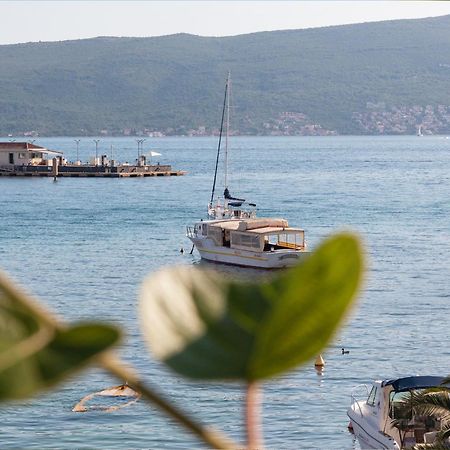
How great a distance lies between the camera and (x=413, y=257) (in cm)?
3969

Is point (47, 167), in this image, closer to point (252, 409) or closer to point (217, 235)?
point (217, 235)

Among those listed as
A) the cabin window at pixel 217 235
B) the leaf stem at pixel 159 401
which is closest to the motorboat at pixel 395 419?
the leaf stem at pixel 159 401

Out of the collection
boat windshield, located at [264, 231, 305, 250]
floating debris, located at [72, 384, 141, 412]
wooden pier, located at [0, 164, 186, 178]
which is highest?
boat windshield, located at [264, 231, 305, 250]

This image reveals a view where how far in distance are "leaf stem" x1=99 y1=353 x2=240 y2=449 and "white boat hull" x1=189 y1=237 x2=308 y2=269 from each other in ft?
93.3

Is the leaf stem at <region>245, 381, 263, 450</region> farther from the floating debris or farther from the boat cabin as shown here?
the boat cabin

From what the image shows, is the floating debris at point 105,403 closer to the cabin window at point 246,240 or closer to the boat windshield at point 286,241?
the cabin window at point 246,240

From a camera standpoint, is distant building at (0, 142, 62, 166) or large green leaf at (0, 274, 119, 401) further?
distant building at (0, 142, 62, 166)

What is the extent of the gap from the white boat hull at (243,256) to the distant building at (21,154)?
40.1 metres

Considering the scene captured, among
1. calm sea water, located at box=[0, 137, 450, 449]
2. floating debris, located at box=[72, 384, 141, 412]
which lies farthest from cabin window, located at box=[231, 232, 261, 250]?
floating debris, located at box=[72, 384, 141, 412]

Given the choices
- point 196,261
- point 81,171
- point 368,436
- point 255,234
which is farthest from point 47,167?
point 368,436

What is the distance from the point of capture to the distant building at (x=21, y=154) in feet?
240

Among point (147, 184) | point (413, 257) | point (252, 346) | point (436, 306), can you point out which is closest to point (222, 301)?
point (252, 346)

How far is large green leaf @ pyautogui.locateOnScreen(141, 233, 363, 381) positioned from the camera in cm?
29

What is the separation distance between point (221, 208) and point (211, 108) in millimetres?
127278
